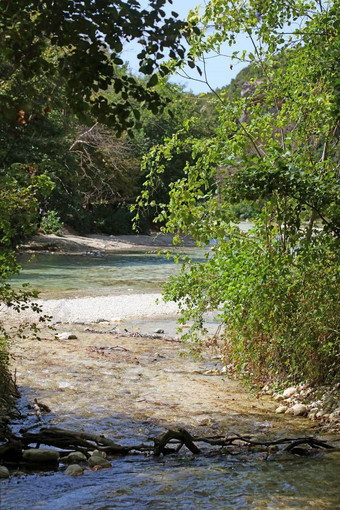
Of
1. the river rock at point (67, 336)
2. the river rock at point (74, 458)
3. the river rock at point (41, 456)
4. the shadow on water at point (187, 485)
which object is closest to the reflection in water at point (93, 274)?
the river rock at point (67, 336)

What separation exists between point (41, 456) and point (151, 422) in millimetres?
1651

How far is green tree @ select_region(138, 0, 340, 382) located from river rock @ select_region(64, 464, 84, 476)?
2.60 m

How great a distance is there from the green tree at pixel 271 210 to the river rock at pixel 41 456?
8.58 feet

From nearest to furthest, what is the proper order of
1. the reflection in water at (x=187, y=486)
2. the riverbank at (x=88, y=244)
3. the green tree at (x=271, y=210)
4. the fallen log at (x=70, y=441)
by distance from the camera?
the reflection in water at (x=187, y=486) → the fallen log at (x=70, y=441) → the green tree at (x=271, y=210) → the riverbank at (x=88, y=244)

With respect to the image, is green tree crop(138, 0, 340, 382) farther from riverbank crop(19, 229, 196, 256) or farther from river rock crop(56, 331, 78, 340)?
riverbank crop(19, 229, 196, 256)

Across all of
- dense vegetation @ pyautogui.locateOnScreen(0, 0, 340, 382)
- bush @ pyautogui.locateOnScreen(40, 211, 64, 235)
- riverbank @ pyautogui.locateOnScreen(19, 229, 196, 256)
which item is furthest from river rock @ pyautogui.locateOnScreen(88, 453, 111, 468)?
riverbank @ pyautogui.locateOnScreen(19, 229, 196, 256)

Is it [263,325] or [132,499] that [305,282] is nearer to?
[263,325]

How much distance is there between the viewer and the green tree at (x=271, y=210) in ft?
19.5

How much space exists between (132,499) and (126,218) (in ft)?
140

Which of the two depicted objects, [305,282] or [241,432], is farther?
[305,282]

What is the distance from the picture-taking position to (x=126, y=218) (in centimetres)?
4616

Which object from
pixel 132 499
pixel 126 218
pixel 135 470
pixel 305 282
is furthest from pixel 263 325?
pixel 126 218

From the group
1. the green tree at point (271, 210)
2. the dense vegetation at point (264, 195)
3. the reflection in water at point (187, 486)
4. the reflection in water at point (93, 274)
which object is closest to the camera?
the reflection in water at point (187, 486)

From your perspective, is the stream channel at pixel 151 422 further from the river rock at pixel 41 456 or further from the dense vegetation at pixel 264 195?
the dense vegetation at pixel 264 195
